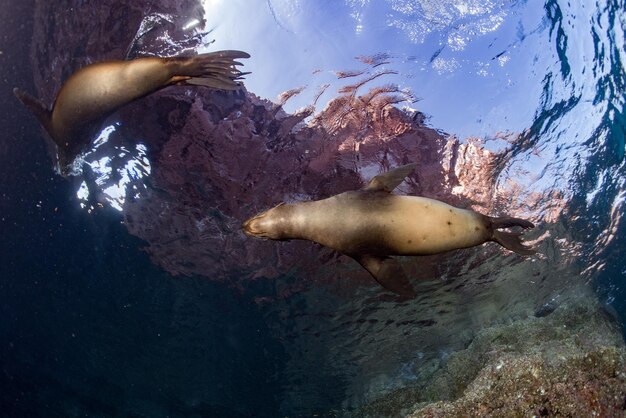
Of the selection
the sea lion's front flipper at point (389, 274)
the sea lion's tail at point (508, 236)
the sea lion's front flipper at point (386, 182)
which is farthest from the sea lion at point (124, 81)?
the sea lion's tail at point (508, 236)

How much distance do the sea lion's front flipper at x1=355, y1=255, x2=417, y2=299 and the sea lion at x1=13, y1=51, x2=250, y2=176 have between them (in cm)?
214

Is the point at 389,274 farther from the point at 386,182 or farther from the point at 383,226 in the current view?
the point at 386,182

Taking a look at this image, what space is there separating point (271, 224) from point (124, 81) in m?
2.11

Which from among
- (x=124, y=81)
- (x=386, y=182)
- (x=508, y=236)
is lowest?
(x=508, y=236)

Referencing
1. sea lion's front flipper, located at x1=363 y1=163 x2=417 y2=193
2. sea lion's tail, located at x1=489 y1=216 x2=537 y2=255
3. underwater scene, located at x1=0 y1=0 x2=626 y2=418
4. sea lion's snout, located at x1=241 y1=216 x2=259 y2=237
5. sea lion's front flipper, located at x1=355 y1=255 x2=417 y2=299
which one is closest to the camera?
sea lion's snout, located at x1=241 y1=216 x2=259 y2=237

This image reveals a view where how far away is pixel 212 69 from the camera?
3787 mm

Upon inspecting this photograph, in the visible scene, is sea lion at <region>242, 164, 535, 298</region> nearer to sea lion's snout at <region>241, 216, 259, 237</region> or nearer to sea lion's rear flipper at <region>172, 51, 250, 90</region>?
sea lion's snout at <region>241, 216, 259, 237</region>

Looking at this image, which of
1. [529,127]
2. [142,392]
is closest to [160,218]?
[529,127]

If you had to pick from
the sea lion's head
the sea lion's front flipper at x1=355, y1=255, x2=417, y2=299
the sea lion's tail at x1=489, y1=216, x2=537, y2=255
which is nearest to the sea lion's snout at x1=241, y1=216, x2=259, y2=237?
the sea lion's head

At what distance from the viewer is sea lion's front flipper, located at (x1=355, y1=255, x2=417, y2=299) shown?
392 cm

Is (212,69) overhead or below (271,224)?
overhead

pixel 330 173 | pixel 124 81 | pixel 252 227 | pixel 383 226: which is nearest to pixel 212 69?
pixel 124 81

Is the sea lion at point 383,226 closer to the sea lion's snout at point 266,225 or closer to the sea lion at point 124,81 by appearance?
the sea lion's snout at point 266,225

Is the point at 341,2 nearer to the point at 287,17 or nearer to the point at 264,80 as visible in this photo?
the point at 287,17
